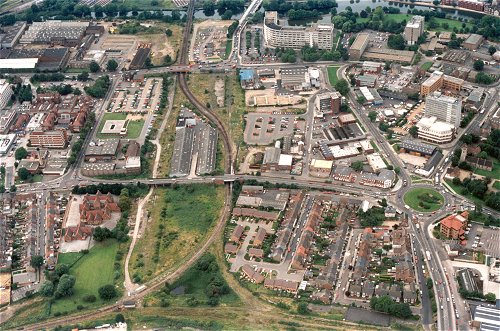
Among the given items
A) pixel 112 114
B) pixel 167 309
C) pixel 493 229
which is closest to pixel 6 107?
pixel 112 114

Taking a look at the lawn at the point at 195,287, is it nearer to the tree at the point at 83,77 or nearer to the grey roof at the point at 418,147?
the grey roof at the point at 418,147

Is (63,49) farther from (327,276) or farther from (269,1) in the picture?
(327,276)

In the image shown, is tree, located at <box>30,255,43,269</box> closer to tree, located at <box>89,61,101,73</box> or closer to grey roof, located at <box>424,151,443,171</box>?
grey roof, located at <box>424,151,443,171</box>

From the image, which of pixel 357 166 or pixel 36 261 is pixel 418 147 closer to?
pixel 357 166

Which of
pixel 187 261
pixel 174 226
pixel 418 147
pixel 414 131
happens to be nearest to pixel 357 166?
pixel 418 147

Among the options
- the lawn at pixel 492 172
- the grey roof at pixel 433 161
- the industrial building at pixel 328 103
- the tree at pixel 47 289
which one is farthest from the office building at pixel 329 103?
the tree at pixel 47 289
